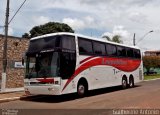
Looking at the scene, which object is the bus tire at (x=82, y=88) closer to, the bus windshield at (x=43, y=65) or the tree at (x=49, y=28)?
the bus windshield at (x=43, y=65)

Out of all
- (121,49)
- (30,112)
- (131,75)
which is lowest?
(30,112)

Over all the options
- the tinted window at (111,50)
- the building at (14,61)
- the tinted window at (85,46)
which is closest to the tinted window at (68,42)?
the tinted window at (85,46)

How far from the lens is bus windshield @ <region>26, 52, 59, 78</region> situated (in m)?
16.5

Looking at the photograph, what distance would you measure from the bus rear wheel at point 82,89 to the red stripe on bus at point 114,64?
0.86 m

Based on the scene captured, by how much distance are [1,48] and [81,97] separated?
896 cm

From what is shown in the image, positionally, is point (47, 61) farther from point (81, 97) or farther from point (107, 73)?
point (107, 73)

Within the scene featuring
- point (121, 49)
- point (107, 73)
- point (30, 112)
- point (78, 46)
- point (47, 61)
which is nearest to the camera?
point (30, 112)

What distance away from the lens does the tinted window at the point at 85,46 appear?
60.7 feet

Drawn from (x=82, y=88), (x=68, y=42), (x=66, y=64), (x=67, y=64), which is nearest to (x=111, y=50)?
(x=82, y=88)

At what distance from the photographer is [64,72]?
16.8 meters

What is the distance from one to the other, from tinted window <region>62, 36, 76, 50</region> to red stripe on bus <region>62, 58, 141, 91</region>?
138 centimetres

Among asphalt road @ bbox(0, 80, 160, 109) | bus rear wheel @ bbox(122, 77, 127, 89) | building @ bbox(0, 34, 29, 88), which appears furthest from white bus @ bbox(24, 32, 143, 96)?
building @ bbox(0, 34, 29, 88)

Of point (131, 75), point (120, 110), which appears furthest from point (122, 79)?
point (120, 110)

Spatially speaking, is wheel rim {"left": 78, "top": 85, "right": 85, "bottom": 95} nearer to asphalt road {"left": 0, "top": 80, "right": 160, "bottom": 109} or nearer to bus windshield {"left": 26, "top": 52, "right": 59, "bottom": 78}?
asphalt road {"left": 0, "top": 80, "right": 160, "bottom": 109}
